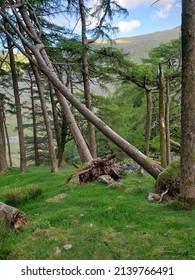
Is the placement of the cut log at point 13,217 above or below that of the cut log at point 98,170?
above

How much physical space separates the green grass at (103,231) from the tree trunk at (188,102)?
2.42 ft

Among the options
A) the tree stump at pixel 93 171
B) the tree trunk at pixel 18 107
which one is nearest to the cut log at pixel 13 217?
the tree stump at pixel 93 171

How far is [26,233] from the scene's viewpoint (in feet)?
22.7

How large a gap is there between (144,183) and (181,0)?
6.61m

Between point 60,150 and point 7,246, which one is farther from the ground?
point 7,246

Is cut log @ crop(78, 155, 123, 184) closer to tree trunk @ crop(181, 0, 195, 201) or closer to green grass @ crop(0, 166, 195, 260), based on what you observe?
green grass @ crop(0, 166, 195, 260)

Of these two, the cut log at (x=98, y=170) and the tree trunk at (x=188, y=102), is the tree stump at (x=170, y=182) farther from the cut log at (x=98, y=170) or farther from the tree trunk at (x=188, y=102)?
the cut log at (x=98, y=170)

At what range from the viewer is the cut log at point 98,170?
11828 mm

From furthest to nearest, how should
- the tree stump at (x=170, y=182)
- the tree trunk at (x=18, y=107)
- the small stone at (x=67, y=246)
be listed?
1. the tree trunk at (x=18, y=107)
2. the tree stump at (x=170, y=182)
3. the small stone at (x=67, y=246)

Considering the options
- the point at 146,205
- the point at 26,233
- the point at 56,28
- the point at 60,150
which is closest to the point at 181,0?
the point at 146,205

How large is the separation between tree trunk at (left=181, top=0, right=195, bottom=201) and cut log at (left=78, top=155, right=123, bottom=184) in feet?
16.5

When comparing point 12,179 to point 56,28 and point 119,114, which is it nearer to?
point 56,28

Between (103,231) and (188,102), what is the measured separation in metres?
3.46

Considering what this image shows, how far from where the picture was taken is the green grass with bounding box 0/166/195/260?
5.67 meters
